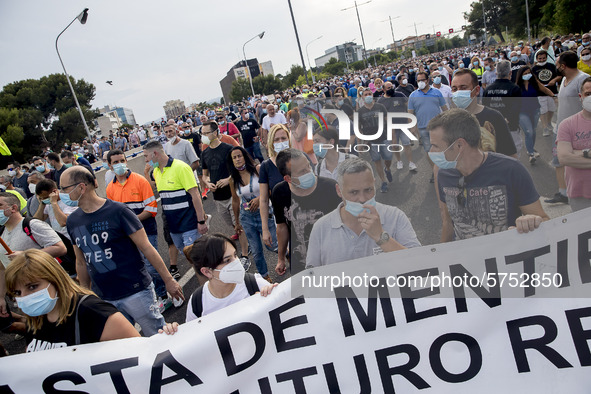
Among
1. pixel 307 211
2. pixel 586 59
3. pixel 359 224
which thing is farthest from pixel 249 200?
pixel 586 59

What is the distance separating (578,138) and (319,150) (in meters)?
2.01

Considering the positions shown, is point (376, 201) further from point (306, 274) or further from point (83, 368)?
point (83, 368)

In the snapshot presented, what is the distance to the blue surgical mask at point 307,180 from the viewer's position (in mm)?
2213

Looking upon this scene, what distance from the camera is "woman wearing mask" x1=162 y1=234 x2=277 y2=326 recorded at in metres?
2.66

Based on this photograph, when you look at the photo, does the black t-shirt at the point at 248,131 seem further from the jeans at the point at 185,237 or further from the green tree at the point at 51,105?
the green tree at the point at 51,105

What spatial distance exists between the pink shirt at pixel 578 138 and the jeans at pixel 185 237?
372 centimetres

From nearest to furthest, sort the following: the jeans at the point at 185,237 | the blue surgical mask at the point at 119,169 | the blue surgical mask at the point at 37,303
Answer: the blue surgical mask at the point at 37,303 → the blue surgical mask at the point at 119,169 → the jeans at the point at 185,237

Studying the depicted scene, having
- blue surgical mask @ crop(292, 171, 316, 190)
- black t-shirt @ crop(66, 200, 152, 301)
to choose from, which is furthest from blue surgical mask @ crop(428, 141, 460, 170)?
black t-shirt @ crop(66, 200, 152, 301)

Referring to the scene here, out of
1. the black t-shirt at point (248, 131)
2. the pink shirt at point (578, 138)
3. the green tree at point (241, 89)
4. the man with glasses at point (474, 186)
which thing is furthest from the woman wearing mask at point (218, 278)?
the green tree at point (241, 89)

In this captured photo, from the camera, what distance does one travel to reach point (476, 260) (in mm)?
2145

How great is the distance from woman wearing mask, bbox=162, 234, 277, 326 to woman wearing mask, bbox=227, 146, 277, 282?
69.9 inches

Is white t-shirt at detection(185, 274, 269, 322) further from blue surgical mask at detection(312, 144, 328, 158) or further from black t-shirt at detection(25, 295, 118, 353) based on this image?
blue surgical mask at detection(312, 144, 328, 158)

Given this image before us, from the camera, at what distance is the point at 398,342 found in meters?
2.19

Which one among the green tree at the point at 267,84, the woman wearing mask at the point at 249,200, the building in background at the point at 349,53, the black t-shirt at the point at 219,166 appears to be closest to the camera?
the woman wearing mask at the point at 249,200
